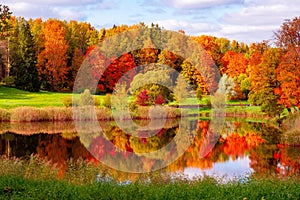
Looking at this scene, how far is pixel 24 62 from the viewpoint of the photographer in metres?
51.3

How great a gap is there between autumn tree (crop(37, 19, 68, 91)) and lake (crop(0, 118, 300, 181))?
68.7 ft

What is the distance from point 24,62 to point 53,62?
3452 mm

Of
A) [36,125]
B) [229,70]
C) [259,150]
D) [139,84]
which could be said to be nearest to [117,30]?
[229,70]

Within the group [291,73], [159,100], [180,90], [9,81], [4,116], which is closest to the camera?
[291,73]

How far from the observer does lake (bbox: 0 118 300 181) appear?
17.8 metres

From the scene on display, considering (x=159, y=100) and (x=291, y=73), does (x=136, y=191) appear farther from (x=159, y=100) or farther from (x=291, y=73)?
(x=159, y=100)

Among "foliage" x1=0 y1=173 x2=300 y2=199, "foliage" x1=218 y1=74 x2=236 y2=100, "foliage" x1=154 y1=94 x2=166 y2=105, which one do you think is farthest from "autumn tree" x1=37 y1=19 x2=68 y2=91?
"foliage" x1=0 y1=173 x2=300 y2=199

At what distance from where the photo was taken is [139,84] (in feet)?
131

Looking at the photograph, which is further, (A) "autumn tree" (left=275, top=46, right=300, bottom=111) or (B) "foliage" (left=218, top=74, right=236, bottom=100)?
(B) "foliage" (left=218, top=74, right=236, bottom=100)

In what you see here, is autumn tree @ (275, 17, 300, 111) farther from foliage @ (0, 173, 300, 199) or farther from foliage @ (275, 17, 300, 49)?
foliage @ (0, 173, 300, 199)

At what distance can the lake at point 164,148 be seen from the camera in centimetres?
1778

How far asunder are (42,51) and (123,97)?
20935mm

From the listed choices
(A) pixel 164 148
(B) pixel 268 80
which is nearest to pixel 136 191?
(A) pixel 164 148

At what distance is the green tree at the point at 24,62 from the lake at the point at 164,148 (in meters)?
19.7
